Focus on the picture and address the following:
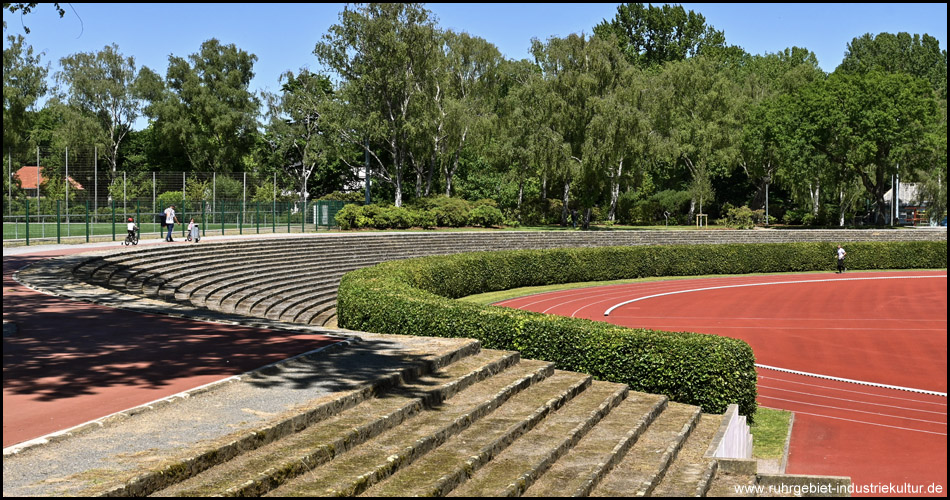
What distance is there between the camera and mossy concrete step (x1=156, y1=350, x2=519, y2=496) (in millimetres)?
6880

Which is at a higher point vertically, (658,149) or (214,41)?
(214,41)

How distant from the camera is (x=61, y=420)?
27.3 ft

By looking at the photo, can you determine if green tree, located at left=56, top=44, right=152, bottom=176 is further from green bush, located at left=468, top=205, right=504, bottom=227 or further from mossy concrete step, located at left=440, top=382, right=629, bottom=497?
mossy concrete step, located at left=440, top=382, right=629, bottom=497

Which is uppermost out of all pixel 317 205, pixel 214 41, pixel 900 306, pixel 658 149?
pixel 214 41

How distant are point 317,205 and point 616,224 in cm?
2970

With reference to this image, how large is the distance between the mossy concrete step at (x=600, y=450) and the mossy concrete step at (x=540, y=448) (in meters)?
0.09

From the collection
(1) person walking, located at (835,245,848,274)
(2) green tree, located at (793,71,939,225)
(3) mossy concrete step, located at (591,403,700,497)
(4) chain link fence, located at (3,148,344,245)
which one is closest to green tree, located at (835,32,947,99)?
(2) green tree, located at (793,71,939,225)

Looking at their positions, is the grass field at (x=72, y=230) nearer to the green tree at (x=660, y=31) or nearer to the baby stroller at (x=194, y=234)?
the baby stroller at (x=194, y=234)

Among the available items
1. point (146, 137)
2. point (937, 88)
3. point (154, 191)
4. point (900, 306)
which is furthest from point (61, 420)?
point (937, 88)

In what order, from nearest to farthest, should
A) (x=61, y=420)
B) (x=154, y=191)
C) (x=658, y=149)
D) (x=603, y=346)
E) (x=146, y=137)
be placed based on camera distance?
(x=61, y=420), (x=603, y=346), (x=154, y=191), (x=658, y=149), (x=146, y=137)

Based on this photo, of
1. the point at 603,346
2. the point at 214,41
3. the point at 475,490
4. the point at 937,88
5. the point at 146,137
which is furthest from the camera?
the point at 937,88

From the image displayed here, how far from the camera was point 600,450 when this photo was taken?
9352 mm

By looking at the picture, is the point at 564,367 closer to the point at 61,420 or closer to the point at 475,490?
the point at 475,490

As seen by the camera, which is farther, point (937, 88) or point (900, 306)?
point (937, 88)
